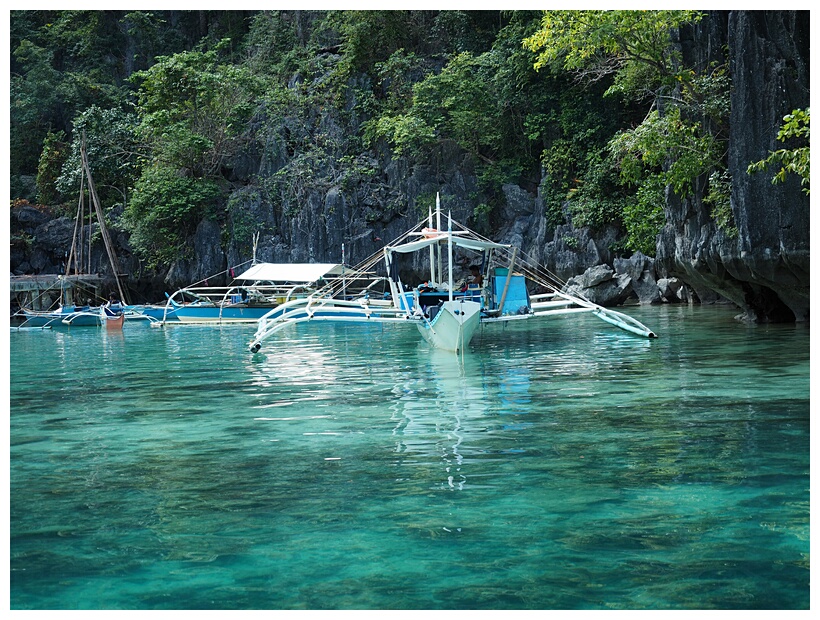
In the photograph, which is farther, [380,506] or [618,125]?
[618,125]

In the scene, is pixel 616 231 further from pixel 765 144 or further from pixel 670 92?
pixel 765 144

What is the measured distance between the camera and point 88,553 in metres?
5.24

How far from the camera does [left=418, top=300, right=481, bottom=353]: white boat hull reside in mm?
15500

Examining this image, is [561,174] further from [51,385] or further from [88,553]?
[88,553]

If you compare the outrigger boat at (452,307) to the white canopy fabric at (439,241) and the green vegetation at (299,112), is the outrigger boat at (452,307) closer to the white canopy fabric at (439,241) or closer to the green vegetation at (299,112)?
the white canopy fabric at (439,241)

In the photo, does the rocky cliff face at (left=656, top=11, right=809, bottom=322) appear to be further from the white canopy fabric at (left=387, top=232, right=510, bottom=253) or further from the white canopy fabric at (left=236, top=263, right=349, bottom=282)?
the white canopy fabric at (left=236, top=263, right=349, bottom=282)

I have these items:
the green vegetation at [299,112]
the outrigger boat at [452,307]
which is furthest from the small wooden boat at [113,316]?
the outrigger boat at [452,307]

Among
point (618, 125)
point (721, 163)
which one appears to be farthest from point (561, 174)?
point (721, 163)

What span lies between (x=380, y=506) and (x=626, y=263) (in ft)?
90.5

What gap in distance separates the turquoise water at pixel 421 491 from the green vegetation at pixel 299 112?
1702 cm

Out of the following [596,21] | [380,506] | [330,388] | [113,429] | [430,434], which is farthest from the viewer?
[596,21]

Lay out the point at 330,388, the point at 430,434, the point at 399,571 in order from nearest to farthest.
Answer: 1. the point at 399,571
2. the point at 430,434
3. the point at 330,388

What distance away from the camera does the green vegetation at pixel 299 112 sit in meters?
33.7

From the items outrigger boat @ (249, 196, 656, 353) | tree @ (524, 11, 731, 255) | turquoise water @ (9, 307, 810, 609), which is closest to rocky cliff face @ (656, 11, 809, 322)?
tree @ (524, 11, 731, 255)
